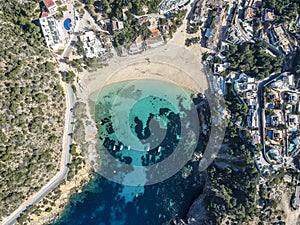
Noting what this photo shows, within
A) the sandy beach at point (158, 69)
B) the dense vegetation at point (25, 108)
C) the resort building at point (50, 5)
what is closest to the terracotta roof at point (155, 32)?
the sandy beach at point (158, 69)

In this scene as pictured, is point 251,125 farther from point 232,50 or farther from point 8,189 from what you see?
point 8,189

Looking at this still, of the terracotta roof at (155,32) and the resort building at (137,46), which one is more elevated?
the terracotta roof at (155,32)

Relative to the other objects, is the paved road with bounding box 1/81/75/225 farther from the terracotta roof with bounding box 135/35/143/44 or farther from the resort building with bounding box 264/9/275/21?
the resort building with bounding box 264/9/275/21

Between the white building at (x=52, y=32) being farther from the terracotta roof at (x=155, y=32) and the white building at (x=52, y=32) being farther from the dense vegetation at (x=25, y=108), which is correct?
the terracotta roof at (x=155, y=32)

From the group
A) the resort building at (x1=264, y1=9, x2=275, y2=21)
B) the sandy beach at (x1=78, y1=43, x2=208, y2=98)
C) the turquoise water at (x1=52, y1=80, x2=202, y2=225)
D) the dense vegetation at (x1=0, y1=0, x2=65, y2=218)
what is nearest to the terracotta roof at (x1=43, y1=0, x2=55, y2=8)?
the dense vegetation at (x1=0, y1=0, x2=65, y2=218)

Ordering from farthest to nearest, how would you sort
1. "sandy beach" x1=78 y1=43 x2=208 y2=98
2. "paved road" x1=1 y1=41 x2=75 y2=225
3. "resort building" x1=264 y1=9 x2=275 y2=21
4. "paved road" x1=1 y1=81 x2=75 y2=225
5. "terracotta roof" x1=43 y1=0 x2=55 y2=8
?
1. "sandy beach" x1=78 y1=43 x2=208 y2=98
2. "resort building" x1=264 y1=9 x2=275 y2=21
3. "terracotta roof" x1=43 y1=0 x2=55 y2=8
4. "paved road" x1=1 y1=41 x2=75 y2=225
5. "paved road" x1=1 y1=81 x2=75 y2=225

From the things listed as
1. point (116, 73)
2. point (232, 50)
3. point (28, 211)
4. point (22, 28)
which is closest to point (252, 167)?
point (232, 50)
